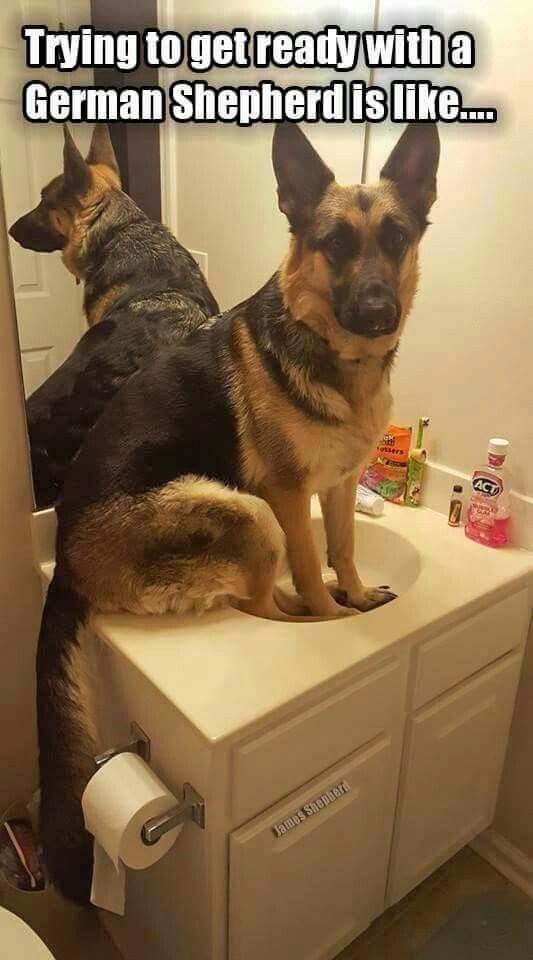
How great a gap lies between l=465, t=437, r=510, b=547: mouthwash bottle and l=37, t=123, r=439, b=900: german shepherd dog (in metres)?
0.30

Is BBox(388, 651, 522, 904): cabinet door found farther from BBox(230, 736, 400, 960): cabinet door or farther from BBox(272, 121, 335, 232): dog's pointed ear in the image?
BBox(272, 121, 335, 232): dog's pointed ear

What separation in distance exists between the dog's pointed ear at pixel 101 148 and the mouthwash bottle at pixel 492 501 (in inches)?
35.1

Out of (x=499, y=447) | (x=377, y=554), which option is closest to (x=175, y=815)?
(x=377, y=554)

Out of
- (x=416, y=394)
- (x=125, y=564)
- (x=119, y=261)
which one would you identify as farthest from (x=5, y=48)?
(x=416, y=394)

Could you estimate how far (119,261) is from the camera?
50.1 inches

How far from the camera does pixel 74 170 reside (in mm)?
1166

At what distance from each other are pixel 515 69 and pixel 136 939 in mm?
1746

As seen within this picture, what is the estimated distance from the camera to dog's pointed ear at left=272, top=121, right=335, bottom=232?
1180mm

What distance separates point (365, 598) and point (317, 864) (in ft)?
1.61

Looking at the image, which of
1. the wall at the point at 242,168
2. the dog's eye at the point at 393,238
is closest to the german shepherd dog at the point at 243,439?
the dog's eye at the point at 393,238

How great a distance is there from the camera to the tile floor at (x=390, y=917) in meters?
1.37

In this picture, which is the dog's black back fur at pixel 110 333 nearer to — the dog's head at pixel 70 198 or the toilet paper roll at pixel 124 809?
the dog's head at pixel 70 198

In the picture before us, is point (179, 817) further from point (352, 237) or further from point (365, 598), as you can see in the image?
point (352, 237)

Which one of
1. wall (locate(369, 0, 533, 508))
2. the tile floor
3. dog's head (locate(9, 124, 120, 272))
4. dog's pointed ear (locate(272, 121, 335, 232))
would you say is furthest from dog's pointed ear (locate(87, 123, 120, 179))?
the tile floor
